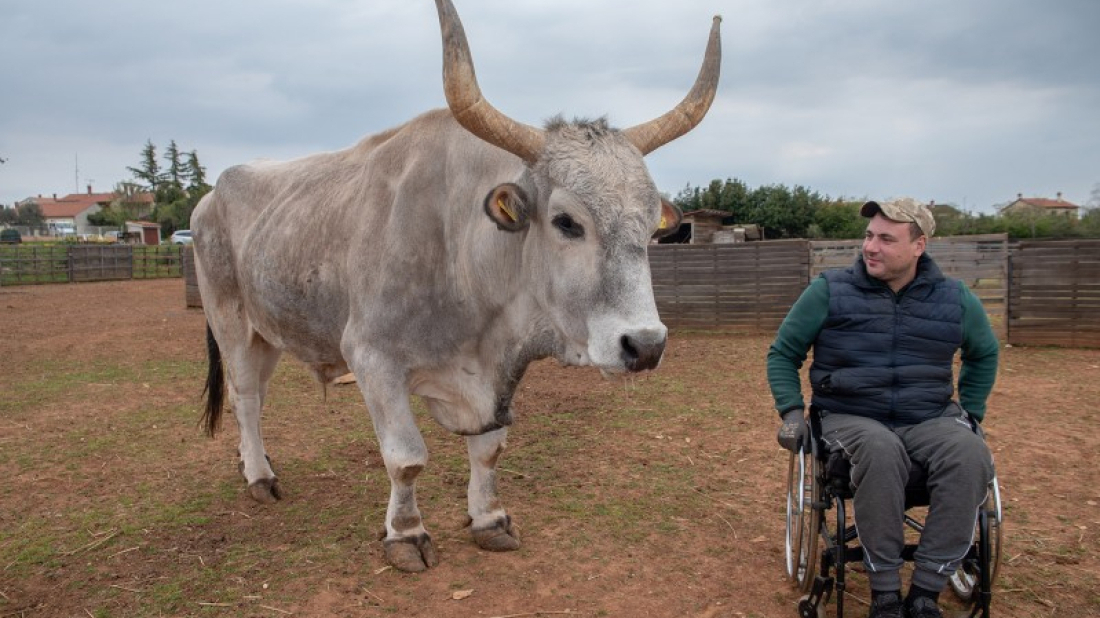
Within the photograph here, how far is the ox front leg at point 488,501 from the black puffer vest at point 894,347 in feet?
6.21

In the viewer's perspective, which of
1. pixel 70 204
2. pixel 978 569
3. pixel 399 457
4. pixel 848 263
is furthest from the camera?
pixel 70 204

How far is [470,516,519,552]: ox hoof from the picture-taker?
14.0 ft

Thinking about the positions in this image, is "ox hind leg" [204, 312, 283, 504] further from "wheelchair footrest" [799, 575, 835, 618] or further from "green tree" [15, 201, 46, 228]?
"green tree" [15, 201, 46, 228]

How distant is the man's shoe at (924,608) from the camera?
3.03 metres

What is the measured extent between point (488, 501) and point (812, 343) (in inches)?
81.7

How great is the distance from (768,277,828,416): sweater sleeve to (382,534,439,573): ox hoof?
6.83ft

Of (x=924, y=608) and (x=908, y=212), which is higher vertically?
(x=908, y=212)

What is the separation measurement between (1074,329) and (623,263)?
37.8 ft

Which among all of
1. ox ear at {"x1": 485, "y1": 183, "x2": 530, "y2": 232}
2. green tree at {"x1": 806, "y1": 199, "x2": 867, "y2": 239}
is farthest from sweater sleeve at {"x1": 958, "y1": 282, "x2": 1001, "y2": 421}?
green tree at {"x1": 806, "y1": 199, "x2": 867, "y2": 239}

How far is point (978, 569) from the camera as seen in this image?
3295 mm

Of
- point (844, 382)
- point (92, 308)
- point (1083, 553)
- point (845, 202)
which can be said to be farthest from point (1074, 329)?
point (845, 202)

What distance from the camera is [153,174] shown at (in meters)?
75.1

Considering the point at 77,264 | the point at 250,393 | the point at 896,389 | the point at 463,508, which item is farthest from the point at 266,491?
the point at 77,264

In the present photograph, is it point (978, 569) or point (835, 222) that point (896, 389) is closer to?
point (978, 569)
